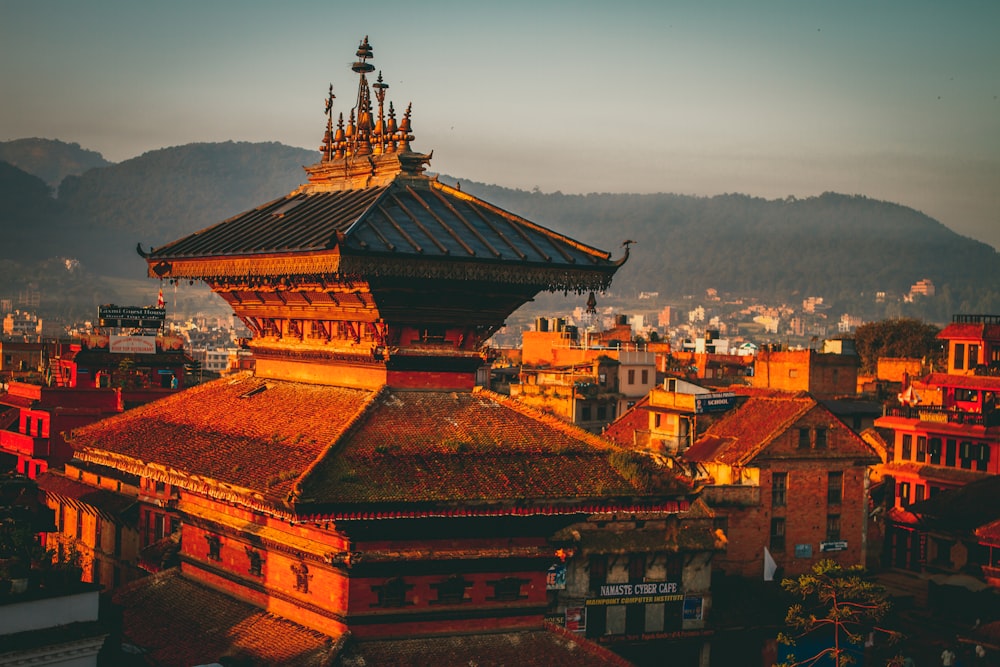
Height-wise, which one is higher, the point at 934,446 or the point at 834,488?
the point at 934,446

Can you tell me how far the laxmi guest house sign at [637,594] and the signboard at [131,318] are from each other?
3189 cm

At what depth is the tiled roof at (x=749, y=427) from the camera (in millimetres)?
54500

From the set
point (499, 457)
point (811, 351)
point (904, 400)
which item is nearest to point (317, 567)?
point (499, 457)

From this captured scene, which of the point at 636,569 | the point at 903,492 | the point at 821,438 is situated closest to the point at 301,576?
the point at 636,569

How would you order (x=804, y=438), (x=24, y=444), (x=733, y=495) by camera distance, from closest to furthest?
1. (x=733, y=495)
2. (x=804, y=438)
3. (x=24, y=444)

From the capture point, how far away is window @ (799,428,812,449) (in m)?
54.8

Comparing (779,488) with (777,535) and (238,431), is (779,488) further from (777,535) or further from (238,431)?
(238,431)

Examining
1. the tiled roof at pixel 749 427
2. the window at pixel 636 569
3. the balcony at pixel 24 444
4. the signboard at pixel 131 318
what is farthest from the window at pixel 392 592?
the signboard at pixel 131 318

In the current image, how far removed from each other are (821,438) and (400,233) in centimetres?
4107

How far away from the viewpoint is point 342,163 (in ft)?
68.2

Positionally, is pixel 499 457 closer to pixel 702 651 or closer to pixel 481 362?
pixel 481 362

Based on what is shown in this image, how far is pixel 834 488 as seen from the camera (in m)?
55.6

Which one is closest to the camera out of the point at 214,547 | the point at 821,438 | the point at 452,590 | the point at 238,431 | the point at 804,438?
the point at 452,590

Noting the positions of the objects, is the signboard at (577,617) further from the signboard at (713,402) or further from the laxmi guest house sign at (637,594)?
the signboard at (713,402)
